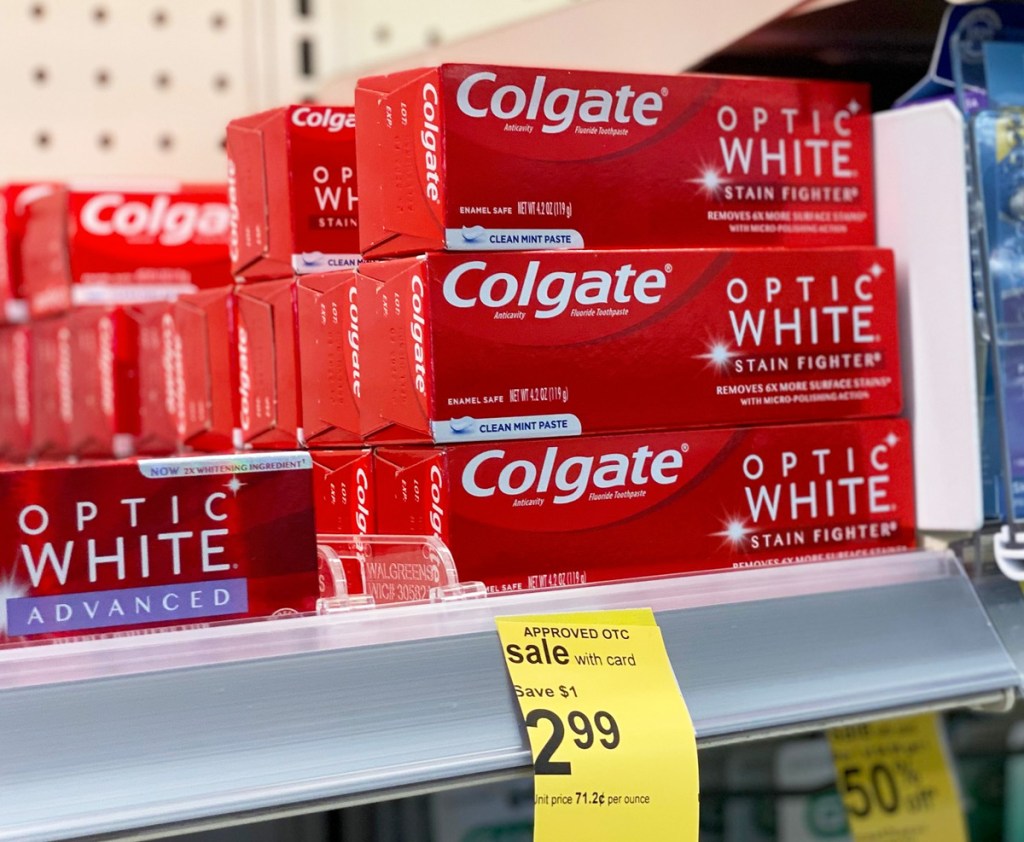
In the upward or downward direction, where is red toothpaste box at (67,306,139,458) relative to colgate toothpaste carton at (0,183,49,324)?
downward

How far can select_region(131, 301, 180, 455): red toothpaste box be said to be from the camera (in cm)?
115

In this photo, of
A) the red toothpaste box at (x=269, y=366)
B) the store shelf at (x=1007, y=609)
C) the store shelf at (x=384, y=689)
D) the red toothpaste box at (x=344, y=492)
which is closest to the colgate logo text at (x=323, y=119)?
the red toothpaste box at (x=269, y=366)

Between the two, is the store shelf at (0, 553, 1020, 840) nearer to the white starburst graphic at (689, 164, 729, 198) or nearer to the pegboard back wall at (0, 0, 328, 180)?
the white starburst graphic at (689, 164, 729, 198)

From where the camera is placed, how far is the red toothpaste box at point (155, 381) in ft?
3.79

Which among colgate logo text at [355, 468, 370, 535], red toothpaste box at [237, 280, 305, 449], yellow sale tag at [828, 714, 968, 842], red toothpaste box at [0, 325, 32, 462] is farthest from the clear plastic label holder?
red toothpaste box at [0, 325, 32, 462]

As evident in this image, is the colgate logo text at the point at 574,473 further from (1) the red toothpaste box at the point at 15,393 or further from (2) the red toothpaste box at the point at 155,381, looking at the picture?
(1) the red toothpaste box at the point at 15,393

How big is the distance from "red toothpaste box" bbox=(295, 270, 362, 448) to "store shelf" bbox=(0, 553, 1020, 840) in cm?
19

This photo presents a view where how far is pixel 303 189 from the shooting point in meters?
0.91

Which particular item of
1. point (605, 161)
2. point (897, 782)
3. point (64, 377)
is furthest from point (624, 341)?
point (64, 377)

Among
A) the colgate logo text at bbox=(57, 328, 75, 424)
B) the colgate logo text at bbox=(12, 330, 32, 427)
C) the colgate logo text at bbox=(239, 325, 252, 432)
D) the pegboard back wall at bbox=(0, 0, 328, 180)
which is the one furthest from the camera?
the pegboard back wall at bbox=(0, 0, 328, 180)

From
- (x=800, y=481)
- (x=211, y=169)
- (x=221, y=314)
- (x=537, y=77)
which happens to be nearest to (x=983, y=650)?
(x=800, y=481)

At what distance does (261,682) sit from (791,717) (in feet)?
0.97

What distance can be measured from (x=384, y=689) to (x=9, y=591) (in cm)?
19

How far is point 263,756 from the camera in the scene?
0.67m
